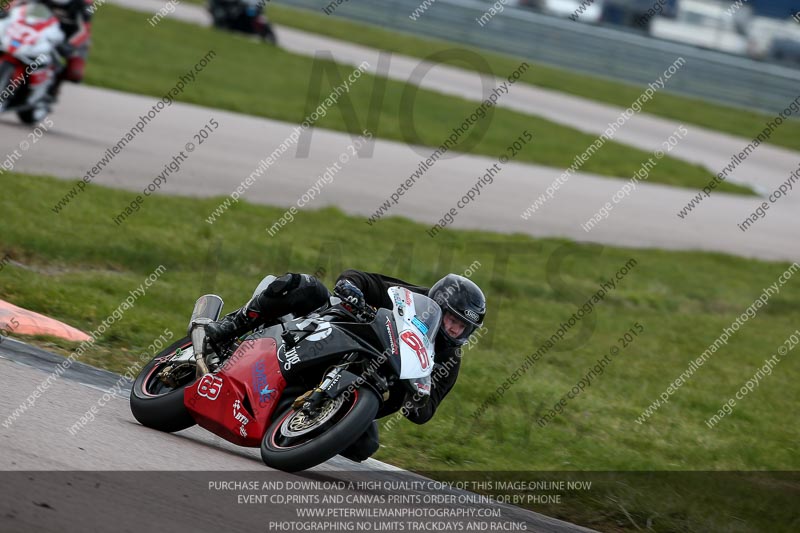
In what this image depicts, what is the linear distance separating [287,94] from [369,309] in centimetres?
1753

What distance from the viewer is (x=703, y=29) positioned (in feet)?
138

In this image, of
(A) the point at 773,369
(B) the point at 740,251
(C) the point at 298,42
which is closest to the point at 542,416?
(A) the point at 773,369

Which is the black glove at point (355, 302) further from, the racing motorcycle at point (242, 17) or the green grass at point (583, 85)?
the green grass at point (583, 85)

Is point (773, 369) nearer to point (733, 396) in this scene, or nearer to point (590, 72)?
point (733, 396)

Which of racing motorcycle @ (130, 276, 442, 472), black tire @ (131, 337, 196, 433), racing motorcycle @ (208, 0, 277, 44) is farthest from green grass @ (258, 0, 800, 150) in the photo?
racing motorcycle @ (130, 276, 442, 472)

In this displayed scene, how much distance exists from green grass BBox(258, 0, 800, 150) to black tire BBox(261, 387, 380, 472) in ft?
85.4

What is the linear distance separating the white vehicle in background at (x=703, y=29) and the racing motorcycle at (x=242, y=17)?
1749cm

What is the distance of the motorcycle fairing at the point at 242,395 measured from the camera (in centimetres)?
Answer: 573

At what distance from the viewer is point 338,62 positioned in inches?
1059

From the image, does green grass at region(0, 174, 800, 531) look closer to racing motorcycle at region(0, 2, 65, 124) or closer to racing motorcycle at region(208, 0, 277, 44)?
racing motorcycle at region(0, 2, 65, 124)

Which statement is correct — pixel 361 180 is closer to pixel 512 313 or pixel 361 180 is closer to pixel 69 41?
pixel 69 41

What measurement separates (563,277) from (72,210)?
20.6 ft

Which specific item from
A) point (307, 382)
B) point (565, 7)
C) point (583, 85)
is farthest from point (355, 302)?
point (565, 7)

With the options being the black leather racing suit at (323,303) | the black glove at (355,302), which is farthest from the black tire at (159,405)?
the black glove at (355,302)
